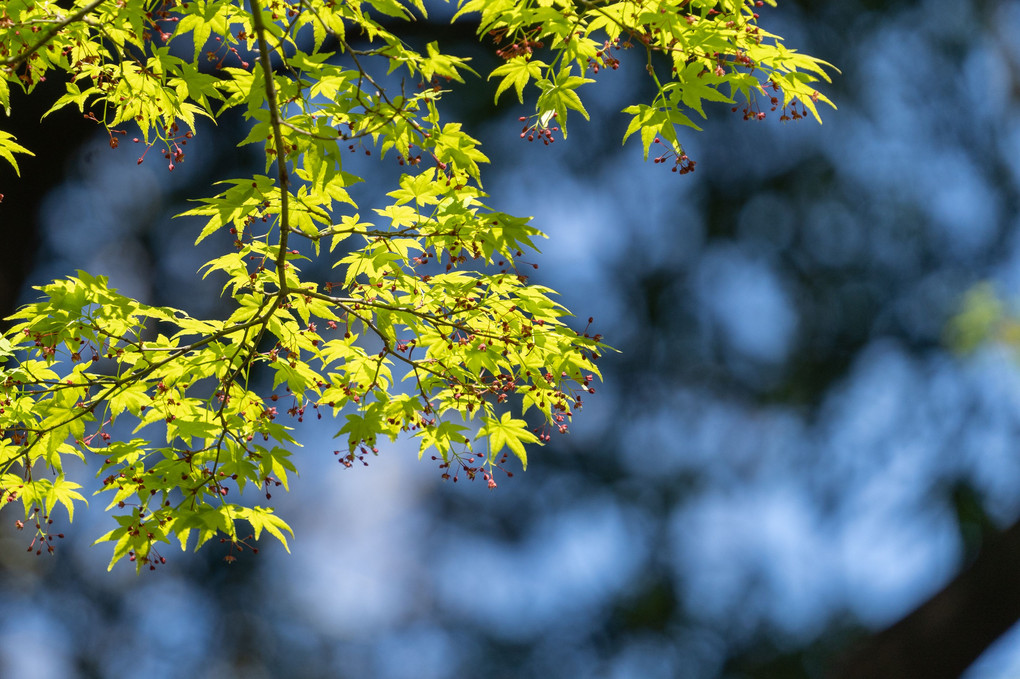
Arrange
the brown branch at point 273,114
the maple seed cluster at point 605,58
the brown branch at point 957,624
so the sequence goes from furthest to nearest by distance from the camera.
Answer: the brown branch at point 957,624
the maple seed cluster at point 605,58
the brown branch at point 273,114

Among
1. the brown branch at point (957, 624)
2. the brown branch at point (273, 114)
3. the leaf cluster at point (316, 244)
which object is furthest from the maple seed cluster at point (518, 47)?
the brown branch at point (957, 624)

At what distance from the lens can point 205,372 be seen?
269 cm

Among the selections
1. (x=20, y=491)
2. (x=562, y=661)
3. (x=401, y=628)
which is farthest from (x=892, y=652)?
(x=401, y=628)

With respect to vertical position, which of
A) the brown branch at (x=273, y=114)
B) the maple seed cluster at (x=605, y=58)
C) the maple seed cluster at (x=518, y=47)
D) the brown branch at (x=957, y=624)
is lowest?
the brown branch at (x=957, y=624)

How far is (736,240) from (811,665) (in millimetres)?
3621

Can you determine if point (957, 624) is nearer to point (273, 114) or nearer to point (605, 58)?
point (605, 58)

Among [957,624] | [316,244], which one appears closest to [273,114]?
[316,244]

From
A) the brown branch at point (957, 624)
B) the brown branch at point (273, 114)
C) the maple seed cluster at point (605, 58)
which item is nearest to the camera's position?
the brown branch at point (273, 114)

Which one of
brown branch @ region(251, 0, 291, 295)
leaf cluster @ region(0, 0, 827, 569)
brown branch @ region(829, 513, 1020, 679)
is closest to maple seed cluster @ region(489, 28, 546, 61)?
leaf cluster @ region(0, 0, 827, 569)

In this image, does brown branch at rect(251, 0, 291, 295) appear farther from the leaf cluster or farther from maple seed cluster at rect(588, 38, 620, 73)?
maple seed cluster at rect(588, 38, 620, 73)

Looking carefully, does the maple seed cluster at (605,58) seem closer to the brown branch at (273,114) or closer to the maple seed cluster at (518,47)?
the maple seed cluster at (518,47)

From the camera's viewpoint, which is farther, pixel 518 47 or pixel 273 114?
pixel 518 47

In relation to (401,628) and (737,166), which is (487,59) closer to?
(737,166)

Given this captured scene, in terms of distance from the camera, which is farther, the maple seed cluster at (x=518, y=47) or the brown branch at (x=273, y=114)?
the maple seed cluster at (x=518, y=47)
